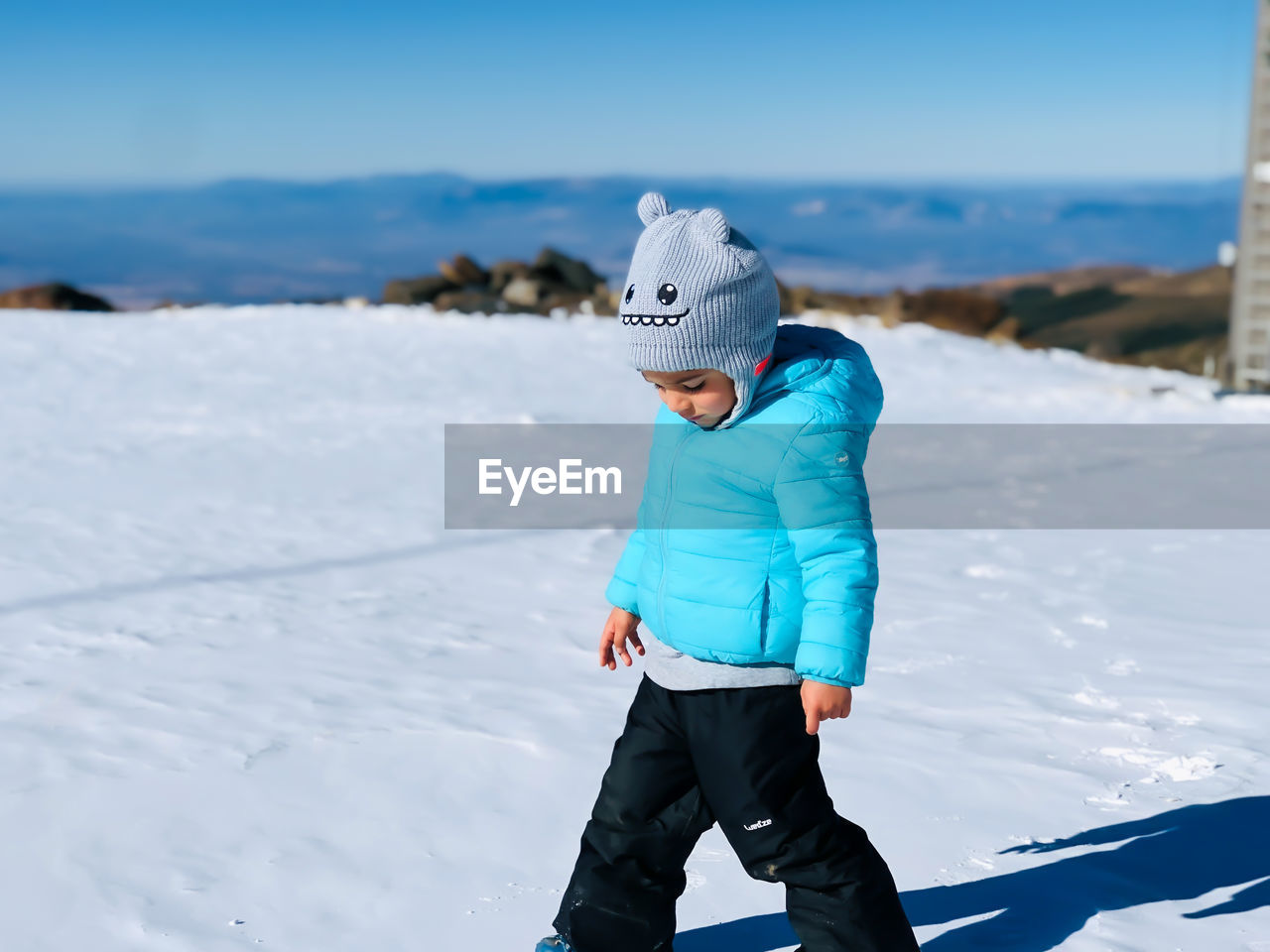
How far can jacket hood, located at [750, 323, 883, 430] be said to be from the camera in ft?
7.16

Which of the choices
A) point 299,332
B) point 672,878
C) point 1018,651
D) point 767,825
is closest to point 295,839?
point 672,878

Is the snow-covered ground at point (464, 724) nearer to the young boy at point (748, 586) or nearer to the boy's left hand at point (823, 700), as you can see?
the young boy at point (748, 586)

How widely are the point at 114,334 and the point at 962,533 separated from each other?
355 inches

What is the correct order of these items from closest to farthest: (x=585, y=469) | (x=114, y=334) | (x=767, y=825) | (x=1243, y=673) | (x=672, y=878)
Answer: (x=767, y=825)
(x=672, y=878)
(x=1243, y=673)
(x=585, y=469)
(x=114, y=334)

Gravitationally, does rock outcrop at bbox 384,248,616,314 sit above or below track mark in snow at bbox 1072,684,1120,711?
above

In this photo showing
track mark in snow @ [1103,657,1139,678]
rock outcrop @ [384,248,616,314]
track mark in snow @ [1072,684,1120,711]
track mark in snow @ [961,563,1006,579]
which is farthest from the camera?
rock outcrop @ [384,248,616,314]

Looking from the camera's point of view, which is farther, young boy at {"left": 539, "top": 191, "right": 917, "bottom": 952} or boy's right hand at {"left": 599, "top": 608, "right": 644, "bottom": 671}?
boy's right hand at {"left": 599, "top": 608, "right": 644, "bottom": 671}

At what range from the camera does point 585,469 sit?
24.5 feet

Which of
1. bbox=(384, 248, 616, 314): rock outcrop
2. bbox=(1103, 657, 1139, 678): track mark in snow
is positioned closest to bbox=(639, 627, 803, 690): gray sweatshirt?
bbox=(1103, 657, 1139, 678): track mark in snow

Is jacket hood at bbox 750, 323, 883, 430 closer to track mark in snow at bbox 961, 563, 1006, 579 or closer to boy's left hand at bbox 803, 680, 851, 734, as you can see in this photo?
boy's left hand at bbox 803, 680, 851, 734

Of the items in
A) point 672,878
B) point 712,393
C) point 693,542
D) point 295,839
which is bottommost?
point 295,839

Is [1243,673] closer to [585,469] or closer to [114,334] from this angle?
[585,469]

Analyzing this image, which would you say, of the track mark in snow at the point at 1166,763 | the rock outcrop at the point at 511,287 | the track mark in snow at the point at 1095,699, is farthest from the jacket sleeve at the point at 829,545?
the rock outcrop at the point at 511,287

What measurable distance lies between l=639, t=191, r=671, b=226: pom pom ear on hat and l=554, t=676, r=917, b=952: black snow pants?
0.85m
